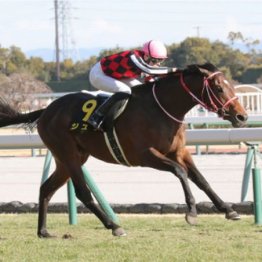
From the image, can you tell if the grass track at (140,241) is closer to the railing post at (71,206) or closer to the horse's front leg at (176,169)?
the railing post at (71,206)

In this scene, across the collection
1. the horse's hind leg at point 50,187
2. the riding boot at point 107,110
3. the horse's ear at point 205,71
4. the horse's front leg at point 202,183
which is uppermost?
the horse's ear at point 205,71

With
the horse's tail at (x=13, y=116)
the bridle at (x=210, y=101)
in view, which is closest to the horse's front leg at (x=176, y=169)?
the bridle at (x=210, y=101)

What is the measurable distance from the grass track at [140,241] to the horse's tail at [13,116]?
3.64 feet

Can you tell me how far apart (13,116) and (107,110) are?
→ 1537 millimetres

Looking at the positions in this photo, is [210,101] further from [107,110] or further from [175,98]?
[107,110]

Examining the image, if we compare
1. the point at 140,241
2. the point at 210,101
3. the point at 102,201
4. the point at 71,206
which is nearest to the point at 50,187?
the point at 71,206

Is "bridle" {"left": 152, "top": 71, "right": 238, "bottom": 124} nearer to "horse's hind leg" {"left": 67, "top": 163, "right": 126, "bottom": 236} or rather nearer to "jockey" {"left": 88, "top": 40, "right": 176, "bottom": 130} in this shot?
"jockey" {"left": 88, "top": 40, "right": 176, "bottom": 130}

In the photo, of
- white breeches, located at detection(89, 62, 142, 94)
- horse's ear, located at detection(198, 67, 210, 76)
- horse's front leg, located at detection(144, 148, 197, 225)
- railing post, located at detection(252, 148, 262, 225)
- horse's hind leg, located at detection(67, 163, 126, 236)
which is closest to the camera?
horse's front leg, located at detection(144, 148, 197, 225)

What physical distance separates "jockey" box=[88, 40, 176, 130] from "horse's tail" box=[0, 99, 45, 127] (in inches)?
31.8

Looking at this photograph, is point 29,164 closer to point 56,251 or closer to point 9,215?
point 9,215

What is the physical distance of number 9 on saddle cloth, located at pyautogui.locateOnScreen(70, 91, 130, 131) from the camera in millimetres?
8625

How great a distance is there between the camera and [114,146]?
8.66 m

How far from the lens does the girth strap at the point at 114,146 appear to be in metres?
8.64

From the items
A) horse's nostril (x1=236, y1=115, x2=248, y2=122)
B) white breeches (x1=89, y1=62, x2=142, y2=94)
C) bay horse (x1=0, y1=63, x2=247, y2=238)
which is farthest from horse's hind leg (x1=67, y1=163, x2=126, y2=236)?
horse's nostril (x1=236, y1=115, x2=248, y2=122)
